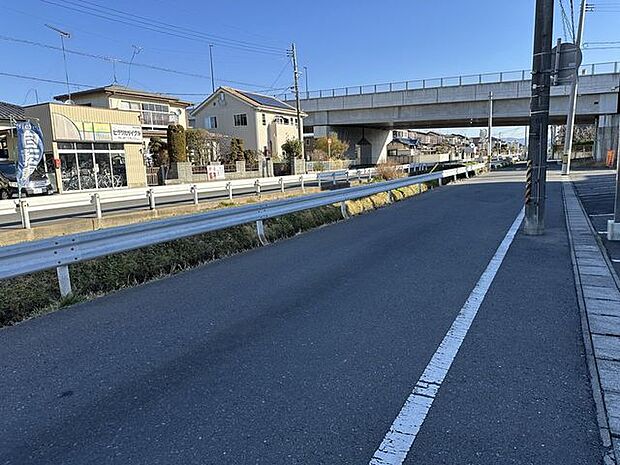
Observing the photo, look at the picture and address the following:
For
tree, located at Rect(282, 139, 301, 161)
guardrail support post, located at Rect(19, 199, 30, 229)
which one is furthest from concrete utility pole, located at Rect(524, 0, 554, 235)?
tree, located at Rect(282, 139, 301, 161)

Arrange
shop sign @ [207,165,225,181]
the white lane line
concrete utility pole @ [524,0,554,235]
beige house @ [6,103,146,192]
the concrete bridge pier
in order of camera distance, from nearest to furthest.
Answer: the white lane line → concrete utility pole @ [524,0,554,235] → beige house @ [6,103,146,192] → shop sign @ [207,165,225,181] → the concrete bridge pier

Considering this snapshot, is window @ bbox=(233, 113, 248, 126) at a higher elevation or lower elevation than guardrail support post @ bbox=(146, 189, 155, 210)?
higher

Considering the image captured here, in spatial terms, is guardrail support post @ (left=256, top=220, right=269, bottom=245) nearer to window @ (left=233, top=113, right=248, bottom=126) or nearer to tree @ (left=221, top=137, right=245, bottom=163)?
tree @ (left=221, top=137, right=245, bottom=163)

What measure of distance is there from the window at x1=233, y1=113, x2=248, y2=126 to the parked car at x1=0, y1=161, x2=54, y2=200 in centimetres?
2651

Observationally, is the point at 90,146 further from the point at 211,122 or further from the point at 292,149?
the point at 211,122

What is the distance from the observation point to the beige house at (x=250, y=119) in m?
45.5

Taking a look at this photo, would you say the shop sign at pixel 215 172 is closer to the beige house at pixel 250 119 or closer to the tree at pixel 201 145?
the tree at pixel 201 145

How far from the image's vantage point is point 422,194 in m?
17.3

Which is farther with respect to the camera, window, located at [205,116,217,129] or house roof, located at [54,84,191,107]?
window, located at [205,116,217,129]

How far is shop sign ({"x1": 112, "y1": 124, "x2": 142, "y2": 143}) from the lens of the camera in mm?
26578

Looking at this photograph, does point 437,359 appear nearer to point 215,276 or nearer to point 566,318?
point 566,318

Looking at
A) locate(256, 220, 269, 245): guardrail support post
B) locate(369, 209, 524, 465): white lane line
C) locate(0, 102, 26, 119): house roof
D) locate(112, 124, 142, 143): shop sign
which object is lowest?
locate(369, 209, 524, 465): white lane line

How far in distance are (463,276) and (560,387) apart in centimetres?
281

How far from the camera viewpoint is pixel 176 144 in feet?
102
